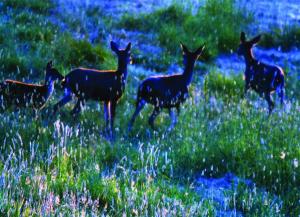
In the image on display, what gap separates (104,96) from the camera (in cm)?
967

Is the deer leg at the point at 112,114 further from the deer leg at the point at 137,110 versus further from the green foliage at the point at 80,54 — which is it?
the green foliage at the point at 80,54

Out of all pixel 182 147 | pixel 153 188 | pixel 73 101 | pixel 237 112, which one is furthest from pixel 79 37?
pixel 153 188

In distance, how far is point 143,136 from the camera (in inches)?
360

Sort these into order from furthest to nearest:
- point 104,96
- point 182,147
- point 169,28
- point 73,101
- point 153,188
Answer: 1. point 169,28
2. point 73,101
3. point 104,96
4. point 182,147
5. point 153,188

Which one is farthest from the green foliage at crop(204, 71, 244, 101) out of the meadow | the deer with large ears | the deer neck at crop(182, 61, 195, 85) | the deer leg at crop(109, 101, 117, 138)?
the deer leg at crop(109, 101, 117, 138)

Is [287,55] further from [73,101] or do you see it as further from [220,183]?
[220,183]

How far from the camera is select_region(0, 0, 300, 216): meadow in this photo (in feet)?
19.7

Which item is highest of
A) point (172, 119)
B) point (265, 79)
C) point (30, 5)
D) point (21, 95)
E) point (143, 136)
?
point (30, 5)

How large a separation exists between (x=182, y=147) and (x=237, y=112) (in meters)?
2.43

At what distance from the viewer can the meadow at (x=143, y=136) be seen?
6.00 m

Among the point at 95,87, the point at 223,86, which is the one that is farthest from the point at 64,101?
the point at 223,86

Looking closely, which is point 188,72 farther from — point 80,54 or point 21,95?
point 80,54

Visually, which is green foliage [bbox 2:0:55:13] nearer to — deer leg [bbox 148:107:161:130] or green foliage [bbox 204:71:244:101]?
green foliage [bbox 204:71:244:101]

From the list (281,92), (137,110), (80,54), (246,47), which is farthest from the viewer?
(80,54)
